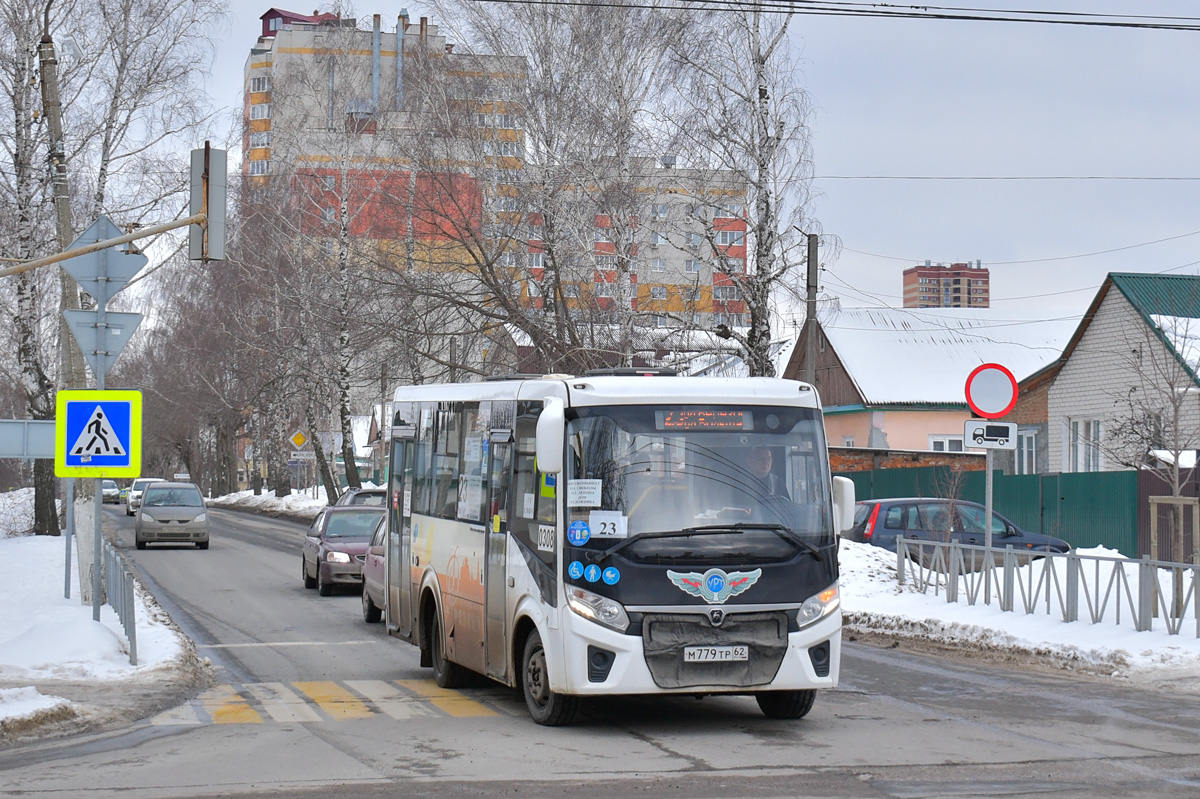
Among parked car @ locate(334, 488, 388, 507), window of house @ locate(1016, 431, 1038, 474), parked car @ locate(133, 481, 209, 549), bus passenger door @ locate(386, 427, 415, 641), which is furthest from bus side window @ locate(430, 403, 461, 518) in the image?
window of house @ locate(1016, 431, 1038, 474)

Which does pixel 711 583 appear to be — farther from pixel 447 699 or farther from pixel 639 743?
pixel 447 699

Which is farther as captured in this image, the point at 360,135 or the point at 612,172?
the point at 360,135

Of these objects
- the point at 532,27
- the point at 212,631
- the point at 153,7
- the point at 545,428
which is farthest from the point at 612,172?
the point at 545,428

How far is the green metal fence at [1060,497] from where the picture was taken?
2783cm

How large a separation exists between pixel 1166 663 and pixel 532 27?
68.5 ft

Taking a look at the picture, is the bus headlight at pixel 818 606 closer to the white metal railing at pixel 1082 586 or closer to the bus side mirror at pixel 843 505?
the bus side mirror at pixel 843 505

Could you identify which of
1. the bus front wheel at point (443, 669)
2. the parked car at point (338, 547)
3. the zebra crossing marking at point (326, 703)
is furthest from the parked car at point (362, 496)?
the bus front wheel at point (443, 669)

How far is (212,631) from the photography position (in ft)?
59.2

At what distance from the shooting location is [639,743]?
964cm

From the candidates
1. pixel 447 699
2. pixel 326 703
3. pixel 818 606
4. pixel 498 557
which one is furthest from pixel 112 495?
pixel 818 606

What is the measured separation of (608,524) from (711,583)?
838 millimetres

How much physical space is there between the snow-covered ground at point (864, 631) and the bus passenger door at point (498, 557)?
131 inches

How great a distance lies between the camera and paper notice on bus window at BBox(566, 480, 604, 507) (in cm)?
1002

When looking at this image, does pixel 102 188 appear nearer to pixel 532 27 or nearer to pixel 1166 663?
pixel 532 27
